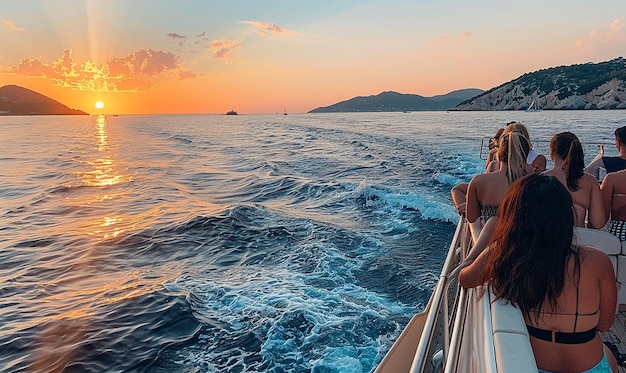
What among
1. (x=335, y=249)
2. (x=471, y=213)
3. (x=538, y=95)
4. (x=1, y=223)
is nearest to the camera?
(x=471, y=213)

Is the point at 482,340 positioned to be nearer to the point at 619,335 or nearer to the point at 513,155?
the point at 513,155

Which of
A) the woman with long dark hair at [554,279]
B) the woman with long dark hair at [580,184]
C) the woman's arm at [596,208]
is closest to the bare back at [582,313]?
the woman with long dark hair at [554,279]

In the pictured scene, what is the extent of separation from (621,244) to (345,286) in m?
4.64

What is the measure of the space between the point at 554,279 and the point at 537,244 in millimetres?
168

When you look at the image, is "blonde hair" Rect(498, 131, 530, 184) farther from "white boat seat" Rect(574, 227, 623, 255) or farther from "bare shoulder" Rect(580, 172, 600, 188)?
"white boat seat" Rect(574, 227, 623, 255)

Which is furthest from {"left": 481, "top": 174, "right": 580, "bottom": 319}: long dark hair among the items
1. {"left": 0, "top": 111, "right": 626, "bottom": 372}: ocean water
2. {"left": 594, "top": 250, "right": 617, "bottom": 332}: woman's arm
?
{"left": 0, "top": 111, "right": 626, "bottom": 372}: ocean water

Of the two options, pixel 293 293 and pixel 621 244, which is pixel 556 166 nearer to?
pixel 621 244

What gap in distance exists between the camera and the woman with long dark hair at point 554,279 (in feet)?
6.19

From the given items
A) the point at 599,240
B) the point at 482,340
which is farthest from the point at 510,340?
the point at 599,240

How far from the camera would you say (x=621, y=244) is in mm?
3105

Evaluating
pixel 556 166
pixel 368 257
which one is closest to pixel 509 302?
pixel 556 166

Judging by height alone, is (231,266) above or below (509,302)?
below

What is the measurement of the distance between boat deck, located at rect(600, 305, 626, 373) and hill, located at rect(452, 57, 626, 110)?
368ft

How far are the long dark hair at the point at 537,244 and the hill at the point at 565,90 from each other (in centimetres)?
11434
